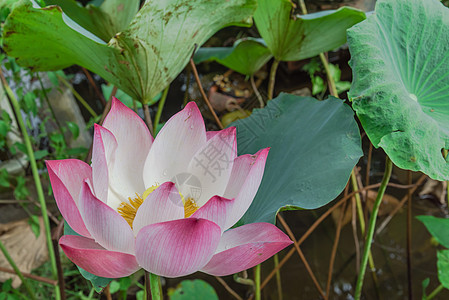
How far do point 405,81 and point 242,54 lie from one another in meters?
0.44

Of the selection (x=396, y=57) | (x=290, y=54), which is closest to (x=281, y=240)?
(x=396, y=57)

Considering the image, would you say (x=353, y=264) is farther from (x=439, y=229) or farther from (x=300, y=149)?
(x=300, y=149)

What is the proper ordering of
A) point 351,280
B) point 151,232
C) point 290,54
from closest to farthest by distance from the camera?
point 151,232, point 290,54, point 351,280

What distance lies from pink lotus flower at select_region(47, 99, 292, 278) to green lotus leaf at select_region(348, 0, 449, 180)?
0.54 feet

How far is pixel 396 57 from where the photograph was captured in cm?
55

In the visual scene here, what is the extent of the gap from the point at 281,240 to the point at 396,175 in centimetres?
137

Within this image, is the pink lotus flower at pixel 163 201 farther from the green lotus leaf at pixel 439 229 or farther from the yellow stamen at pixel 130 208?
the green lotus leaf at pixel 439 229

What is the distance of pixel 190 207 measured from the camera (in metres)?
0.46

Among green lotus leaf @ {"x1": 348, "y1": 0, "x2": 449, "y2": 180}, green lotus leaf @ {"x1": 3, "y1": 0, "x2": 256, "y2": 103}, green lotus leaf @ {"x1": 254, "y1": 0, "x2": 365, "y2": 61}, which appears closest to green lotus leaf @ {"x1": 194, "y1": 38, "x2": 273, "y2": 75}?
green lotus leaf @ {"x1": 254, "y1": 0, "x2": 365, "y2": 61}

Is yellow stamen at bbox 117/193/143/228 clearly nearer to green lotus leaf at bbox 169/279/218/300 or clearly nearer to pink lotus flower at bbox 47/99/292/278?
pink lotus flower at bbox 47/99/292/278

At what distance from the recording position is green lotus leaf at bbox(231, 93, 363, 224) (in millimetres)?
443

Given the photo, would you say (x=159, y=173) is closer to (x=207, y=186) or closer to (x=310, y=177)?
(x=207, y=186)

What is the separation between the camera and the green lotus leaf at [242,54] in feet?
2.84

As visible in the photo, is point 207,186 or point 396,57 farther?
point 396,57
